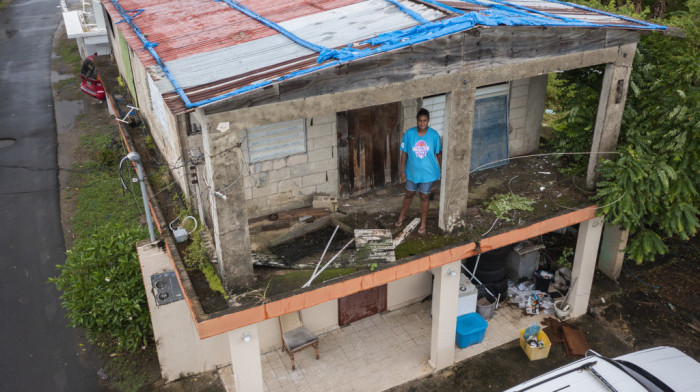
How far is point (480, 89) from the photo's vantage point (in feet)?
37.1

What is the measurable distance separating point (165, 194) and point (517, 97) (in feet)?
25.5

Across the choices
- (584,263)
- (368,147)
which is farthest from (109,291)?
(584,263)

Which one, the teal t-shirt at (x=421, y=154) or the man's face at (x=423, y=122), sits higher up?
the man's face at (x=423, y=122)

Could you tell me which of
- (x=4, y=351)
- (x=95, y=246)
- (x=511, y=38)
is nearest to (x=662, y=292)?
(x=511, y=38)

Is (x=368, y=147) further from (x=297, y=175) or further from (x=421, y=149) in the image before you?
(x=421, y=149)

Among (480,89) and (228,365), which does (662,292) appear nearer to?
(480,89)

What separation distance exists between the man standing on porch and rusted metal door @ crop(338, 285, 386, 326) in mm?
3151

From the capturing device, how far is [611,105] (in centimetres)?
983

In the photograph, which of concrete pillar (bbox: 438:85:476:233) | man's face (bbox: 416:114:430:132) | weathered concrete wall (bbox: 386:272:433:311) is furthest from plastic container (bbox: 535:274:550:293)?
man's face (bbox: 416:114:430:132)

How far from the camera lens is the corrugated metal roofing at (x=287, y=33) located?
7.22 m

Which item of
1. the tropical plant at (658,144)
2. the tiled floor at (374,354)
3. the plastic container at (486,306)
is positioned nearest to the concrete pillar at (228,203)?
the tiled floor at (374,354)

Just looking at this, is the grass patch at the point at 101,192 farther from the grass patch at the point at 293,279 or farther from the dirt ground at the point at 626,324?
the dirt ground at the point at 626,324

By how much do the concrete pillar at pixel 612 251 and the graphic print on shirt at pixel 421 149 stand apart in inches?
244

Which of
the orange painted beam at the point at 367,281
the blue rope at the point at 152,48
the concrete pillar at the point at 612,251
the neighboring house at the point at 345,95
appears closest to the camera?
the blue rope at the point at 152,48
